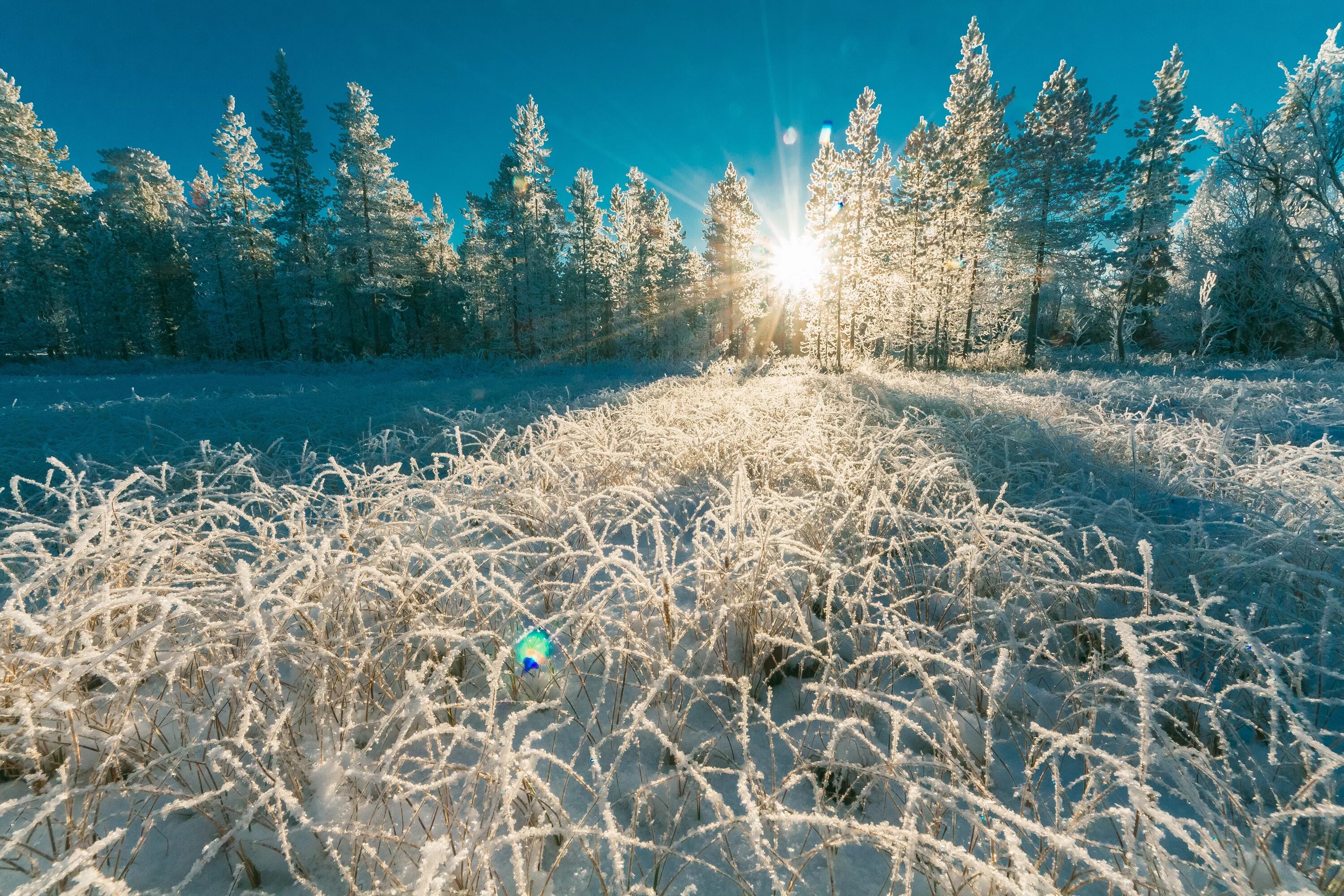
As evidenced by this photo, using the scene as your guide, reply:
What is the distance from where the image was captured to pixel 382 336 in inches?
950

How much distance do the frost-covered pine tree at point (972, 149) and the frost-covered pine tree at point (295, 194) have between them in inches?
1095

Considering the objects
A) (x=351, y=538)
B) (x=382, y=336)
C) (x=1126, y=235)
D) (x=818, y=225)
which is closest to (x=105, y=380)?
(x=382, y=336)

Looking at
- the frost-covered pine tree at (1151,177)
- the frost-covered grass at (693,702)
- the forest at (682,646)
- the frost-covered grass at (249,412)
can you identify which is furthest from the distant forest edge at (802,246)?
the frost-covered grass at (693,702)

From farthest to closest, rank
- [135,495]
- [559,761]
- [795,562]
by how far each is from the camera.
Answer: [135,495], [795,562], [559,761]

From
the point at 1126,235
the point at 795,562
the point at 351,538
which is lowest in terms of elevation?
the point at 795,562

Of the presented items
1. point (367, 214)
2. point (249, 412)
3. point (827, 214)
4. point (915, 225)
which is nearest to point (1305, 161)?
point (915, 225)

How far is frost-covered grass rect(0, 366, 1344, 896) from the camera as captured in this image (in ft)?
3.48

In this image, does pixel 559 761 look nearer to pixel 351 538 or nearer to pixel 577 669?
pixel 577 669

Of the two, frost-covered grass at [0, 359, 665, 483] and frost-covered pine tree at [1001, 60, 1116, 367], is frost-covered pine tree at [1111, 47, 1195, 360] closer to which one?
frost-covered pine tree at [1001, 60, 1116, 367]

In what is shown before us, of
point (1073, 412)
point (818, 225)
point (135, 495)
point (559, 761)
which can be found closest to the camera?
point (559, 761)

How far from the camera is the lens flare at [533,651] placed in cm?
178

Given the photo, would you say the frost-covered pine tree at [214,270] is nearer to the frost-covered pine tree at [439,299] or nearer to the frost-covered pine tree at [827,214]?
the frost-covered pine tree at [439,299]

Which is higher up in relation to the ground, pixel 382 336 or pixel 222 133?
pixel 222 133

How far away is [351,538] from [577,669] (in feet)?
3.24
